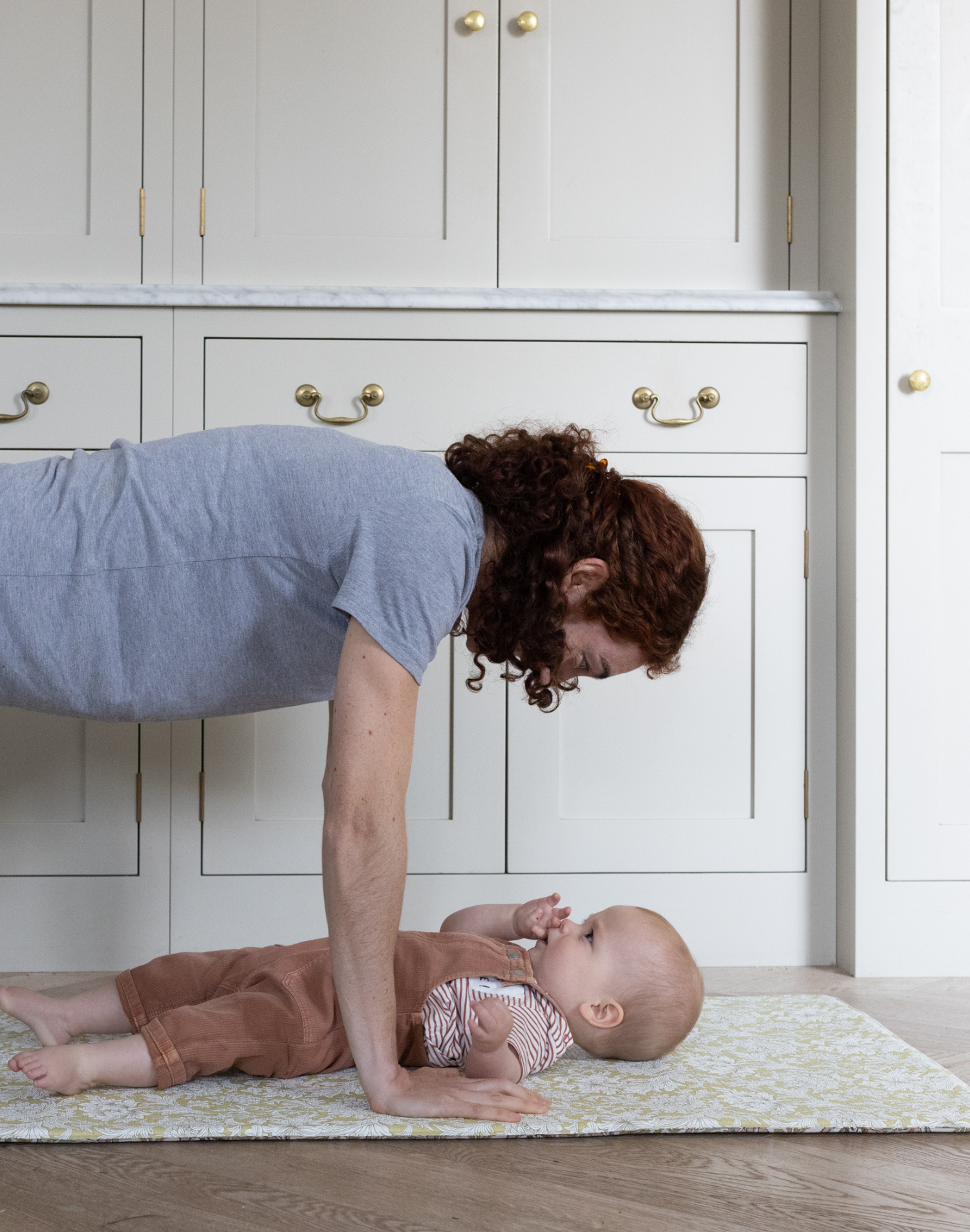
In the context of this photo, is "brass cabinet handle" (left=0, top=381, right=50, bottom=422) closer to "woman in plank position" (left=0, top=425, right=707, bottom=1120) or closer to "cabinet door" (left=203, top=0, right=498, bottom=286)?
"cabinet door" (left=203, top=0, right=498, bottom=286)

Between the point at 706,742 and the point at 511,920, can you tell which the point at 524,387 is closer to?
the point at 706,742

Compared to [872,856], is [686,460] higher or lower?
higher

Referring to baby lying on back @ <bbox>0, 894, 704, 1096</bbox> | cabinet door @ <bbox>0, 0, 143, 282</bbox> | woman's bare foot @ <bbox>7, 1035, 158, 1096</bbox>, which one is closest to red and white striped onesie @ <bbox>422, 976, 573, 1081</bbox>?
baby lying on back @ <bbox>0, 894, 704, 1096</bbox>

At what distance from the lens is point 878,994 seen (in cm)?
163

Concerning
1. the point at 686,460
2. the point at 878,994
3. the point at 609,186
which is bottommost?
the point at 878,994

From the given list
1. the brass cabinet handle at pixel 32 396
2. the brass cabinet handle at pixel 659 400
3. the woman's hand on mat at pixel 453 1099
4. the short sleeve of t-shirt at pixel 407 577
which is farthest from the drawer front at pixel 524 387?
the woman's hand on mat at pixel 453 1099

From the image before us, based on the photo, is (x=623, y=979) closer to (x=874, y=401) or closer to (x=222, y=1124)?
(x=222, y=1124)

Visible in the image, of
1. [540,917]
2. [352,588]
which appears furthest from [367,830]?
[540,917]

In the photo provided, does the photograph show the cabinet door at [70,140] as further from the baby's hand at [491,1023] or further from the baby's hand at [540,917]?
the baby's hand at [491,1023]

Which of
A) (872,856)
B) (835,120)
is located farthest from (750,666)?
(835,120)

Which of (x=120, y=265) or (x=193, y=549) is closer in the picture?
(x=193, y=549)

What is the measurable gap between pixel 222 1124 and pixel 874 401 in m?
1.43

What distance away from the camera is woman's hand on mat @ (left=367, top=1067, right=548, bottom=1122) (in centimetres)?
102

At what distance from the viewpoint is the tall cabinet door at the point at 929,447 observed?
1758 millimetres
